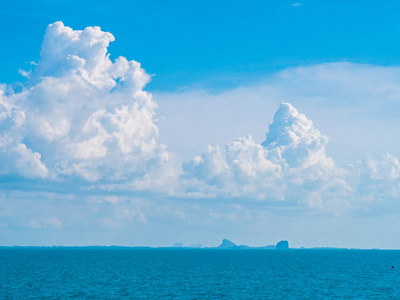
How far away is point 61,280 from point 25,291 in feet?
84.1

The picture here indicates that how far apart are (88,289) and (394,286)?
250ft

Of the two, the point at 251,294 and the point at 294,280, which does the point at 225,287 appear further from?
the point at 294,280

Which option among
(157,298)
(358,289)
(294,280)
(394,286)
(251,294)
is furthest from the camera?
(294,280)

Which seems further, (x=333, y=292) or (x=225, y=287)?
(x=225, y=287)

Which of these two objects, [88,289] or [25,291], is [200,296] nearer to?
[88,289]

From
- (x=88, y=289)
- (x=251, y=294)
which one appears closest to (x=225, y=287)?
(x=251, y=294)

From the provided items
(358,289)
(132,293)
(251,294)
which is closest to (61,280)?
(132,293)

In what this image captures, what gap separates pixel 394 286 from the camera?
123688mm

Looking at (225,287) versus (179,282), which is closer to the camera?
(225,287)

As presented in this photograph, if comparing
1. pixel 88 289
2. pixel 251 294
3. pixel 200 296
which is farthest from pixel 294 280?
pixel 88 289

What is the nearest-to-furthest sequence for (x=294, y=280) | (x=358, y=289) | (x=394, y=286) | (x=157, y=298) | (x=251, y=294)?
(x=157, y=298) < (x=251, y=294) < (x=358, y=289) < (x=394, y=286) < (x=294, y=280)

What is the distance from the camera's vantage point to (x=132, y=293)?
103312 mm

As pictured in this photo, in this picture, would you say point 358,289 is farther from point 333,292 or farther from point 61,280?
point 61,280

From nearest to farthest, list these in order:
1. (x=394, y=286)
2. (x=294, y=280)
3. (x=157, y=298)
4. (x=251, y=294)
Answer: (x=157, y=298), (x=251, y=294), (x=394, y=286), (x=294, y=280)
